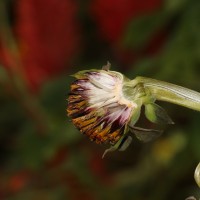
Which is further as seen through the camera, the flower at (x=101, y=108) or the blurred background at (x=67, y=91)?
the blurred background at (x=67, y=91)

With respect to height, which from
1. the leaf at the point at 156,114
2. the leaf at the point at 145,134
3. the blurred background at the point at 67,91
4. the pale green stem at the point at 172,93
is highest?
the pale green stem at the point at 172,93

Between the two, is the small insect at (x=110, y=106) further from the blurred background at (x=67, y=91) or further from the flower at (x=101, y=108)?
the blurred background at (x=67, y=91)

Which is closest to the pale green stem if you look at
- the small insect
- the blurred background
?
the small insect

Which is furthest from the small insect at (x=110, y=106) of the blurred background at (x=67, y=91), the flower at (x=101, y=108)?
the blurred background at (x=67, y=91)

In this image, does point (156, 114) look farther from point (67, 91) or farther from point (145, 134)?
point (67, 91)

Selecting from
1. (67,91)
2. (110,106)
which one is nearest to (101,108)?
(110,106)

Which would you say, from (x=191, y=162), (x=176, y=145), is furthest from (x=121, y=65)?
(x=191, y=162)

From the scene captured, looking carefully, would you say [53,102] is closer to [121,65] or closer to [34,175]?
[34,175]
